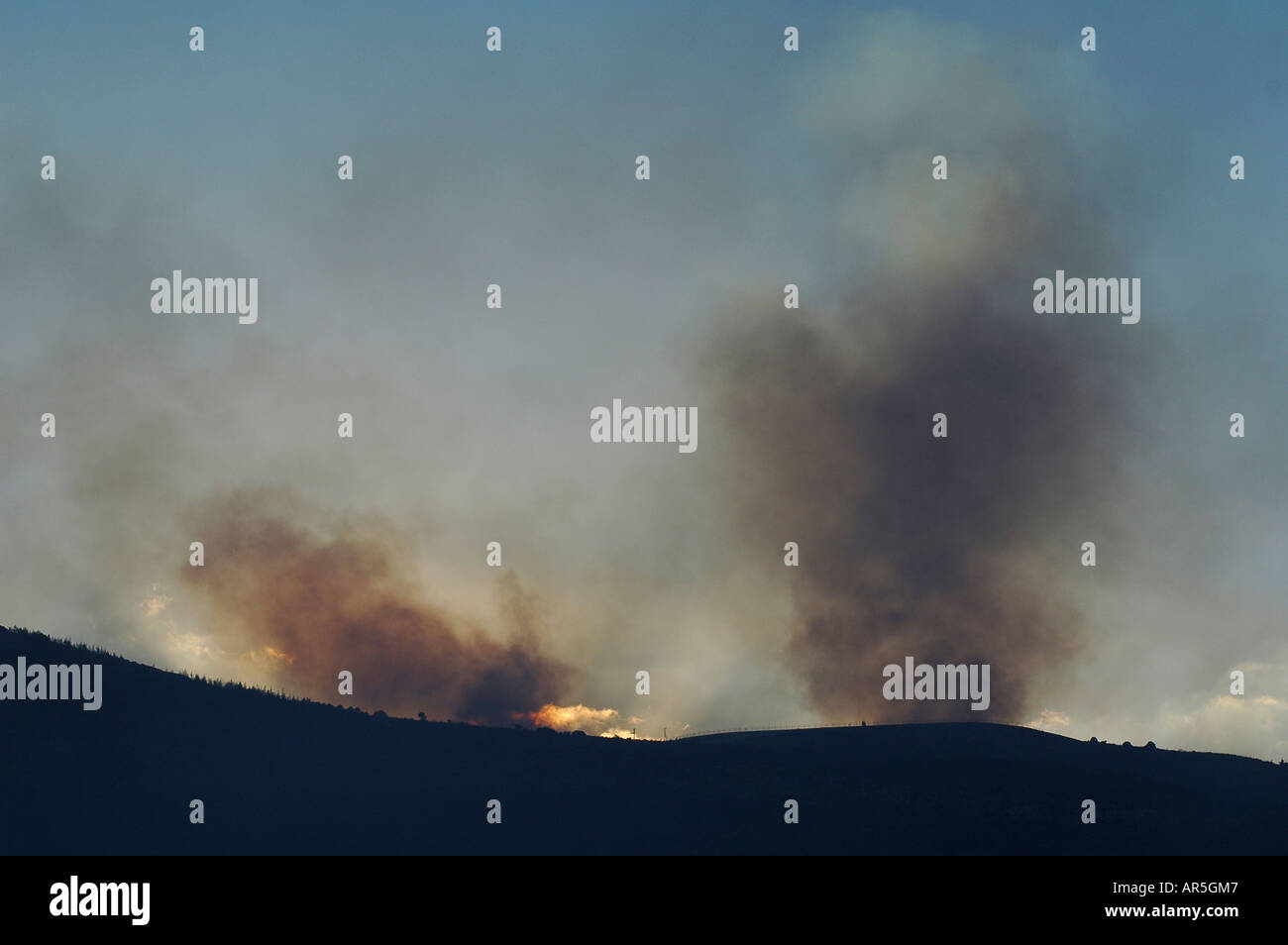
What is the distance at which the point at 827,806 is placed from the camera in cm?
9681

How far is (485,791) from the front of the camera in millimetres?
89375

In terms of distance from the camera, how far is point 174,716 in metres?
95.4

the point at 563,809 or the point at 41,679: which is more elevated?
the point at 41,679

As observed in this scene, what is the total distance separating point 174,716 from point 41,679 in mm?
13248

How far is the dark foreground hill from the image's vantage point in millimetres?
74438

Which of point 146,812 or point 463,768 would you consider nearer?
point 146,812

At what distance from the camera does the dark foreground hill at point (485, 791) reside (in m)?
74.4
